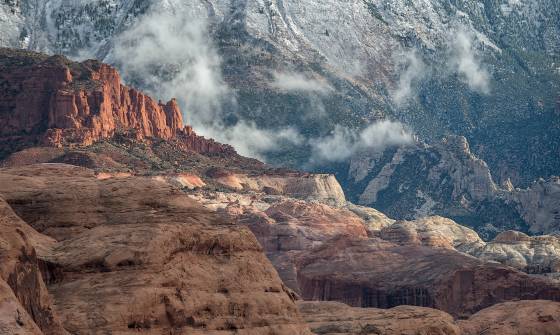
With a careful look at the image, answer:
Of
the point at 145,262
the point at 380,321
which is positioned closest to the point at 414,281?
the point at 380,321

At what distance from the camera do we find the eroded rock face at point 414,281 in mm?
130125

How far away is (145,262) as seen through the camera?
153 ft

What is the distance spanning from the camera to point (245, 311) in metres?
Result: 49.6

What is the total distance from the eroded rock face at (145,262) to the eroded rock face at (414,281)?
74.9 metres

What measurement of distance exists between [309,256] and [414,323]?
8766 centimetres

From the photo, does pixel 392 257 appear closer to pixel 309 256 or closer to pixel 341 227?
pixel 309 256

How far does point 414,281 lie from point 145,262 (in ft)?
289

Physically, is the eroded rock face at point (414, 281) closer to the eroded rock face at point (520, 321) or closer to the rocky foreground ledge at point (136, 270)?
the eroded rock face at point (520, 321)

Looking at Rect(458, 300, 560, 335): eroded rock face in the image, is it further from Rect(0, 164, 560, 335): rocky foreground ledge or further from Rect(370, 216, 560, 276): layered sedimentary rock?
Rect(370, 216, 560, 276): layered sedimentary rock

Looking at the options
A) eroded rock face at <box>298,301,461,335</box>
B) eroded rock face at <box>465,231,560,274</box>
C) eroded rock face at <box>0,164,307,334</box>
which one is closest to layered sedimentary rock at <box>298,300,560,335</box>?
eroded rock face at <box>298,301,461,335</box>

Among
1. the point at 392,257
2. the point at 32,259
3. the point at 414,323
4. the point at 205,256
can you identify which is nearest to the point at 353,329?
the point at 414,323

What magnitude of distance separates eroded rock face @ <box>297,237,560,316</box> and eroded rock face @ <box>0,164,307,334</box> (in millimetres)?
74872

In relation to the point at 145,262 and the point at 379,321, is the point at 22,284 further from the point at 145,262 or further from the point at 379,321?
the point at 379,321

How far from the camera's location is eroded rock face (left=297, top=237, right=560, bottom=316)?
13012 cm
